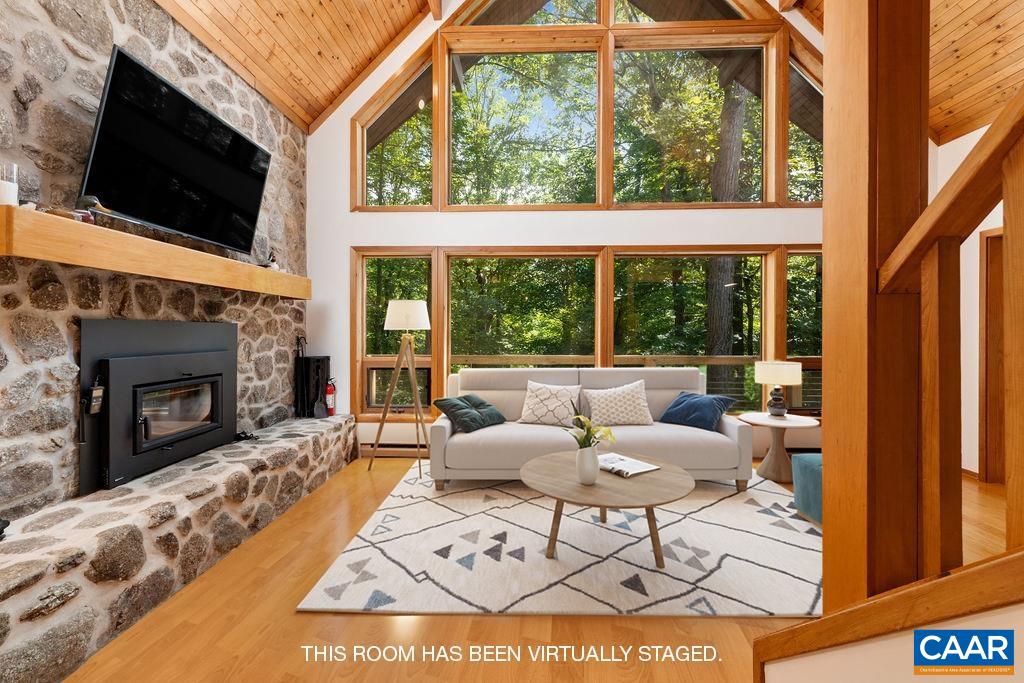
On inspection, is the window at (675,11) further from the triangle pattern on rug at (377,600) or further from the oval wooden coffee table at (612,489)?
the triangle pattern on rug at (377,600)

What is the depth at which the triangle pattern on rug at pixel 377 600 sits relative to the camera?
6.63 ft

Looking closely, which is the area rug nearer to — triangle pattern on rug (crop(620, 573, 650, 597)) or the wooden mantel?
triangle pattern on rug (crop(620, 573, 650, 597))

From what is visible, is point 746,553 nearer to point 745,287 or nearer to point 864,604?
point 864,604

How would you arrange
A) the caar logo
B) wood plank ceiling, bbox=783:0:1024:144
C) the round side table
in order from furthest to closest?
the round side table
wood plank ceiling, bbox=783:0:1024:144
the caar logo

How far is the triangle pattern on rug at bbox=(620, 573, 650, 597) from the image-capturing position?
214 cm

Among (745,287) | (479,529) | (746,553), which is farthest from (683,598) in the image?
(745,287)

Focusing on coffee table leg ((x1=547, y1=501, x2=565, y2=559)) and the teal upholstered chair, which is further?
the teal upholstered chair

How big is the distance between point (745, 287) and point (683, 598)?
333 cm

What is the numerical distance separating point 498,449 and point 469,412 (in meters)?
0.42

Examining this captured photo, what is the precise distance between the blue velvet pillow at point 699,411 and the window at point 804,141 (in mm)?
2250

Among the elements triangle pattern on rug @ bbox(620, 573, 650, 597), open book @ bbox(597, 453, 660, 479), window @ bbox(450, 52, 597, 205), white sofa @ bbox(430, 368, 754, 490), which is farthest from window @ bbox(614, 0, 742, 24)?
triangle pattern on rug @ bbox(620, 573, 650, 597)

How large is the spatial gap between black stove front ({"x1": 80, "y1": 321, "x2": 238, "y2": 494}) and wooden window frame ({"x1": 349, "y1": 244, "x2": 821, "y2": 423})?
1.31 metres

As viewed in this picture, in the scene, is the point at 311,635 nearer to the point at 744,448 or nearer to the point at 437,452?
the point at 437,452

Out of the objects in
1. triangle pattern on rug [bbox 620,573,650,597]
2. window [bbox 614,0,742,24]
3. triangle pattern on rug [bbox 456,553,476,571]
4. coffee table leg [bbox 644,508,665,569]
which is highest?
window [bbox 614,0,742,24]
